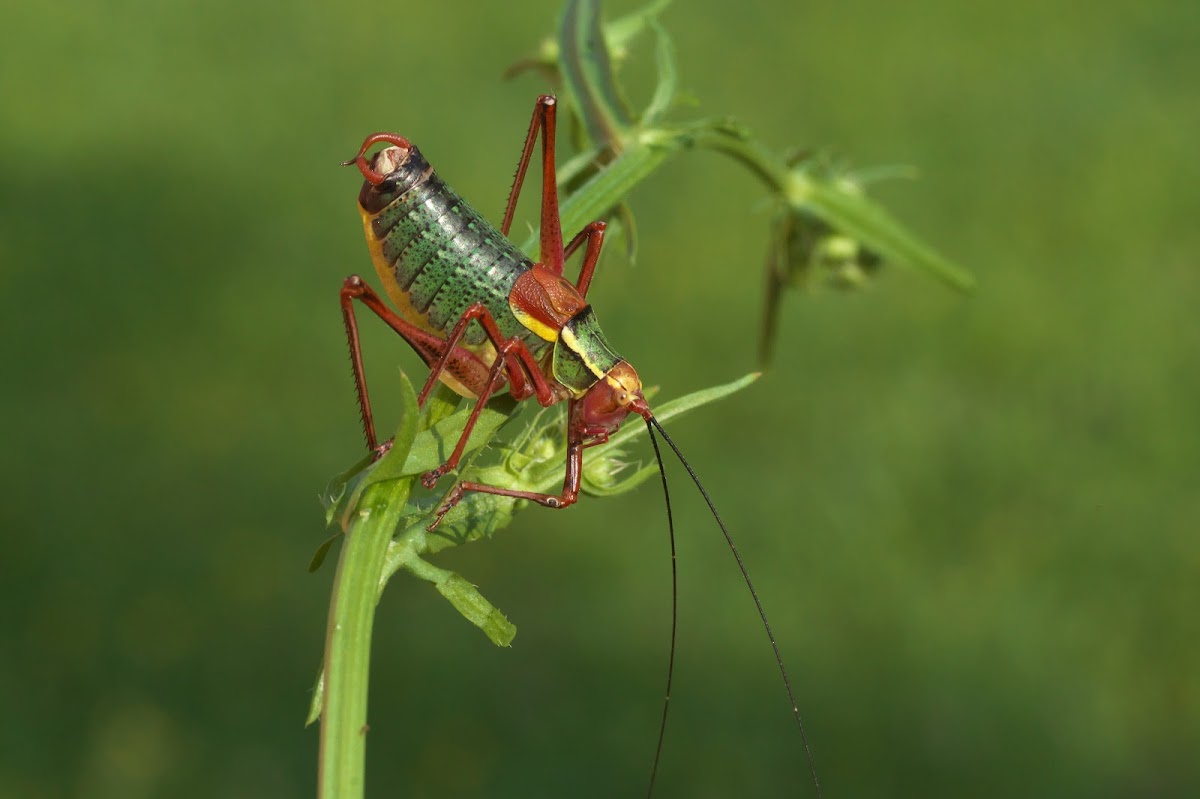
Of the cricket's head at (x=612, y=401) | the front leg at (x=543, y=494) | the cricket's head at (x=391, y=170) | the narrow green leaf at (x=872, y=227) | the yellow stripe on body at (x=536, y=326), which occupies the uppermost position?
the narrow green leaf at (x=872, y=227)

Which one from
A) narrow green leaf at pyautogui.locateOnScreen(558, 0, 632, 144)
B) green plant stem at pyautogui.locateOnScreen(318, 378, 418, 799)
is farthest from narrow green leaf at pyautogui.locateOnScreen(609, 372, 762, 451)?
narrow green leaf at pyautogui.locateOnScreen(558, 0, 632, 144)

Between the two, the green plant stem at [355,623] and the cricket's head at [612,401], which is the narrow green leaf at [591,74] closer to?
the cricket's head at [612,401]

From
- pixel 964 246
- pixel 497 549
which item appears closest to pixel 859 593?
pixel 497 549

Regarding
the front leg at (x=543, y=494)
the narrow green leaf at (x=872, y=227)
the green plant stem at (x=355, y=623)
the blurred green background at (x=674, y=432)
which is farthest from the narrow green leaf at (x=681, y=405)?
the blurred green background at (x=674, y=432)

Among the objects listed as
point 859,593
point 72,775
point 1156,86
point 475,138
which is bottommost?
point 72,775

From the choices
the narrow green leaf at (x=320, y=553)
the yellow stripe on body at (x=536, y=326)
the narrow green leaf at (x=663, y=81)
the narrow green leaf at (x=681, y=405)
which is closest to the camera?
the narrow green leaf at (x=320, y=553)

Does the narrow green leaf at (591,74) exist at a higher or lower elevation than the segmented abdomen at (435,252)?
higher

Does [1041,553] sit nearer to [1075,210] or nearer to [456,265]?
[1075,210]
